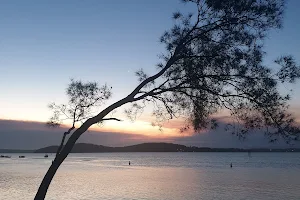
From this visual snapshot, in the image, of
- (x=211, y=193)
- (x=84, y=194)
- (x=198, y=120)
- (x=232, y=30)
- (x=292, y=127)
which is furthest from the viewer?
(x=211, y=193)

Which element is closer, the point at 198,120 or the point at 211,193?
the point at 198,120

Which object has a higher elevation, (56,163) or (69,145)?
(69,145)

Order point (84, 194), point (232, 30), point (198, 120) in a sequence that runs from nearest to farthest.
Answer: point (232, 30)
point (198, 120)
point (84, 194)

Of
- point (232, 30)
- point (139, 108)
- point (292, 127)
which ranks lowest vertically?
point (292, 127)

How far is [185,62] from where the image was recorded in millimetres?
13055

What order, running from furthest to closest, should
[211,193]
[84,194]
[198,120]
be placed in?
1. [211,193]
2. [84,194]
3. [198,120]

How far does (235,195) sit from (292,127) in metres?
39.6

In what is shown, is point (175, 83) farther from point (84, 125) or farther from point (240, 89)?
point (84, 125)

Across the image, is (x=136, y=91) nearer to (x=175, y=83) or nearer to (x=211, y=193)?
(x=175, y=83)

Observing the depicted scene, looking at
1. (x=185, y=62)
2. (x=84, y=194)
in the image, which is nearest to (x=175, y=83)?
(x=185, y=62)

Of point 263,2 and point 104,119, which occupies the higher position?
point 263,2

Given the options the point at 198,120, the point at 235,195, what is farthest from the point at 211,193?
the point at 198,120

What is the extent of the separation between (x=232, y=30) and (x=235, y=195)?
1583 inches

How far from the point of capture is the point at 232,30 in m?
12.6
